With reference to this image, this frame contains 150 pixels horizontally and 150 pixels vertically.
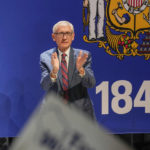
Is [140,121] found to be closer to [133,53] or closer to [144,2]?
[133,53]

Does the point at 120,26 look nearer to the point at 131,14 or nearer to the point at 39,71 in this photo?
the point at 131,14

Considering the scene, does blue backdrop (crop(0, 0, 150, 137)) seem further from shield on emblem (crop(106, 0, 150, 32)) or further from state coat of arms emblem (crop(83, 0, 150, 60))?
shield on emblem (crop(106, 0, 150, 32))

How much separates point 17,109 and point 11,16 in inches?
35.4

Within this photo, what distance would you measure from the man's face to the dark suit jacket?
0.07 m

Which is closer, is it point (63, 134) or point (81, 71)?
point (63, 134)

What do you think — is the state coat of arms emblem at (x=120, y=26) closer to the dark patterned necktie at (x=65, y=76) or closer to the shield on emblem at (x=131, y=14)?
the shield on emblem at (x=131, y=14)

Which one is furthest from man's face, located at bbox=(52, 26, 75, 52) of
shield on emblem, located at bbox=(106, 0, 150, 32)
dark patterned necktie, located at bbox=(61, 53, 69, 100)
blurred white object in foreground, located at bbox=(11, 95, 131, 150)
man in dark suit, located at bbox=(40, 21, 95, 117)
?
blurred white object in foreground, located at bbox=(11, 95, 131, 150)

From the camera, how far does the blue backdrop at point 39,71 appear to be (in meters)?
2.80

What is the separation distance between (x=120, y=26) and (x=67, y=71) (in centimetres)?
70

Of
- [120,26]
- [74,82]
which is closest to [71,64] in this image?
[74,82]

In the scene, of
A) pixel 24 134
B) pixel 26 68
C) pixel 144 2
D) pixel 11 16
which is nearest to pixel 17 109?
pixel 26 68

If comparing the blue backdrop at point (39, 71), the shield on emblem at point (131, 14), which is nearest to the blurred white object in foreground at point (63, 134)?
the blue backdrop at point (39, 71)

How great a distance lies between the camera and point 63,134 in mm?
493

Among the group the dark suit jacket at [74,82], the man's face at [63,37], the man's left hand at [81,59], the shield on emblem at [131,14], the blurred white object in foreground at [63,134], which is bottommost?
the dark suit jacket at [74,82]
